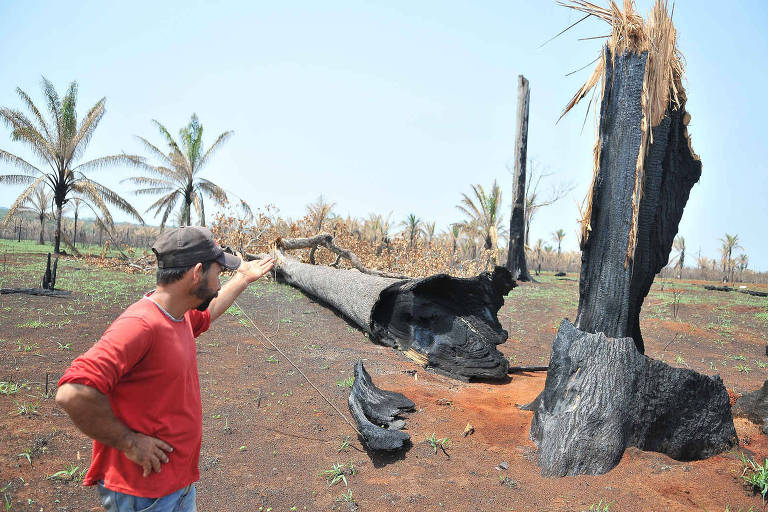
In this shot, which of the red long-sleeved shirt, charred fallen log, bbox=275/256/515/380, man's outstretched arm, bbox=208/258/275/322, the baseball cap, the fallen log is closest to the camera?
the red long-sleeved shirt

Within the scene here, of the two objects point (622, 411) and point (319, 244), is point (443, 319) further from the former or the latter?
point (319, 244)

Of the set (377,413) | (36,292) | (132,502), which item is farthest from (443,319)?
(36,292)

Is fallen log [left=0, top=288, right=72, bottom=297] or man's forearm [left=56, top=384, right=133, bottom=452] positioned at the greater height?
man's forearm [left=56, top=384, right=133, bottom=452]

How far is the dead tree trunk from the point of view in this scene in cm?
1859

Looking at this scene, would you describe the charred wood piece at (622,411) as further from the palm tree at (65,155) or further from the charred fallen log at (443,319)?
the palm tree at (65,155)

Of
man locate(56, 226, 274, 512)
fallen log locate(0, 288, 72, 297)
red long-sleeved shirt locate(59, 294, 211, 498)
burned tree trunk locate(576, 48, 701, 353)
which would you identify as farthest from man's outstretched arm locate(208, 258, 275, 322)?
fallen log locate(0, 288, 72, 297)

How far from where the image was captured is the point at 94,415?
61.1 inches

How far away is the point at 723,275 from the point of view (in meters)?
41.1

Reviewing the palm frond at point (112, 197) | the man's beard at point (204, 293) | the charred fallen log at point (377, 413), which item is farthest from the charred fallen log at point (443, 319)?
the palm frond at point (112, 197)

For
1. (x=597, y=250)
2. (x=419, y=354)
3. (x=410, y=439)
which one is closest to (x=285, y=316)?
(x=419, y=354)

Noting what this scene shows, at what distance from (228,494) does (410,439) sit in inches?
52.6

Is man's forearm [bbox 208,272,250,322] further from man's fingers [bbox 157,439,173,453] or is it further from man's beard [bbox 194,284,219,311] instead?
man's fingers [bbox 157,439,173,453]

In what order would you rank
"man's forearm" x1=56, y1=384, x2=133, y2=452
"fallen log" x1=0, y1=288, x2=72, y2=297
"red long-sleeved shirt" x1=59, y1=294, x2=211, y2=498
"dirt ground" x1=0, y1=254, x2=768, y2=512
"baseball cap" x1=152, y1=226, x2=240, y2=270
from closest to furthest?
"man's forearm" x1=56, y1=384, x2=133, y2=452 → "red long-sleeved shirt" x1=59, y1=294, x2=211, y2=498 → "baseball cap" x1=152, y1=226, x2=240, y2=270 → "dirt ground" x1=0, y1=254, x2=768, y2=512 → "fallen log" x1=0, y1=288, x2=72, y2=297

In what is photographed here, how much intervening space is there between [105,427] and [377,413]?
2.69 metres
